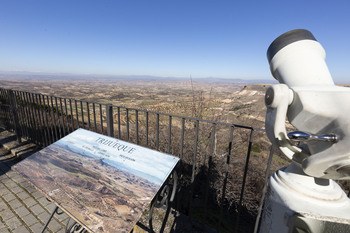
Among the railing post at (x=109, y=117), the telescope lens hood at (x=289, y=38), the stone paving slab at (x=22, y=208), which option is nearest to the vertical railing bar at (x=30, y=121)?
the stone paving slab at (x=22, y=208)

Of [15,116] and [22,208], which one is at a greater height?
[15,116]

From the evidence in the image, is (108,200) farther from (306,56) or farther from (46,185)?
(306,56)

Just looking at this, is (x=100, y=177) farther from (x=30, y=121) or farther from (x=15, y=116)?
(x=15, y=116)

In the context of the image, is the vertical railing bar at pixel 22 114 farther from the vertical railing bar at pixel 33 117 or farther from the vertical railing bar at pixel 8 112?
the vertical railing bar at pixel 33 117

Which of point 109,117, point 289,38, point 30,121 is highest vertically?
point 289,38

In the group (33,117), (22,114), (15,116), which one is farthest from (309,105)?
(15,116)

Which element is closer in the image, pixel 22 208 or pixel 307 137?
pixel 307 137
